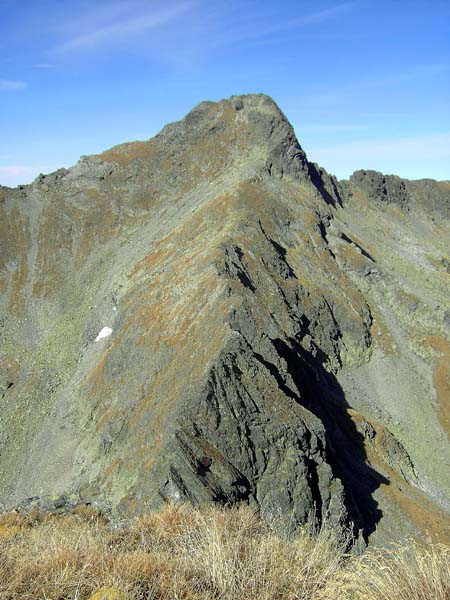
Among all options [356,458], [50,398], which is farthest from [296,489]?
[50,398]

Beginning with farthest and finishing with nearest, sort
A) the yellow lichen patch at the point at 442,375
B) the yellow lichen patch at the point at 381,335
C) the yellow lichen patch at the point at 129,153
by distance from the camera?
the yellow lichen patch at the point at 129,153, the yellow lichen patch at the point at 381,335, the yellow lichen patch at the point at 442,375

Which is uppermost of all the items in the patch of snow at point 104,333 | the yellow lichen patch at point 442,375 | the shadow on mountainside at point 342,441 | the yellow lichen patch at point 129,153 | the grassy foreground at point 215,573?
the yellow lichen patch at point 129,153

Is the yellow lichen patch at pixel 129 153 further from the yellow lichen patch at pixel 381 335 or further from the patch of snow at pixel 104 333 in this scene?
the yellow lichen patch at pixel 381 335

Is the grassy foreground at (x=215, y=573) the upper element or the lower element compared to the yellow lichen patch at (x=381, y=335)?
upper

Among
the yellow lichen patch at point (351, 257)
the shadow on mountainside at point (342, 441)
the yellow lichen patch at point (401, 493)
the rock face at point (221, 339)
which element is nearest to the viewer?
the rock face at point (221, 339)

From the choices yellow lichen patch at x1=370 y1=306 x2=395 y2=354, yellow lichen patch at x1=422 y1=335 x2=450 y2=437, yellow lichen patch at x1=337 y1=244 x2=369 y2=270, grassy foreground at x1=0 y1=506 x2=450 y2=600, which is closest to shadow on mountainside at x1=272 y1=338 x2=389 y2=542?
yellow lichen patch at x1=422 y1=335 x2=450 y2=437

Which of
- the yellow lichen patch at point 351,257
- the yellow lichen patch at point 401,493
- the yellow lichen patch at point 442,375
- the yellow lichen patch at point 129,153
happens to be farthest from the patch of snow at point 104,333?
the yellow lichen patch at point 129,153
